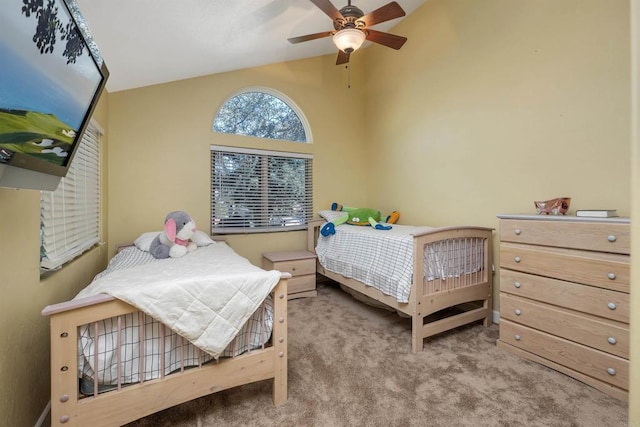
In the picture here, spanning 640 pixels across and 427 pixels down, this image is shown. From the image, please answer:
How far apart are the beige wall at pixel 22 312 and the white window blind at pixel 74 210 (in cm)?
14

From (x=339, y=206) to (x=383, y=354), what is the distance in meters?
2.04

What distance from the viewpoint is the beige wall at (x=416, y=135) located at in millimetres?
1276

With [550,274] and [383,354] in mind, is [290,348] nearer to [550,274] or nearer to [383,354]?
[383,354]

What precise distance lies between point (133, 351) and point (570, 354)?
2.31 m

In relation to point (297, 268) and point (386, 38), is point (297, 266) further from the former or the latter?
point (386, 38)

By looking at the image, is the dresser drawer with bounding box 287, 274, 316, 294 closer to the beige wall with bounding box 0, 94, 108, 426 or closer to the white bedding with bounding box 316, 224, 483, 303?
the white bedding with bounding box 316, 224, 483, 303

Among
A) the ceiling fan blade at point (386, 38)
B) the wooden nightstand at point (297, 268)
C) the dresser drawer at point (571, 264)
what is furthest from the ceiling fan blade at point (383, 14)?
the wooden nightstand at point (297, 268)

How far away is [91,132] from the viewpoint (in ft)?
7.26

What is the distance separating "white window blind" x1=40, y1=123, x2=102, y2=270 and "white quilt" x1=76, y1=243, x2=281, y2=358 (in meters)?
0.43

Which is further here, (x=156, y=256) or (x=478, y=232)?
(x=478, y=232)

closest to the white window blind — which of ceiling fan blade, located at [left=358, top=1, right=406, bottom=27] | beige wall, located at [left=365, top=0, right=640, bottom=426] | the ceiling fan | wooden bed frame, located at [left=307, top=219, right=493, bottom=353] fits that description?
the ceiling fan

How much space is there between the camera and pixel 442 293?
6.80 feet

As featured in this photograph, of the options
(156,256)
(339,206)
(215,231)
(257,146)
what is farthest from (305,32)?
(156,256)

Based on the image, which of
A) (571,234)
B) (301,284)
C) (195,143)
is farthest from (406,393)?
(195,143)
